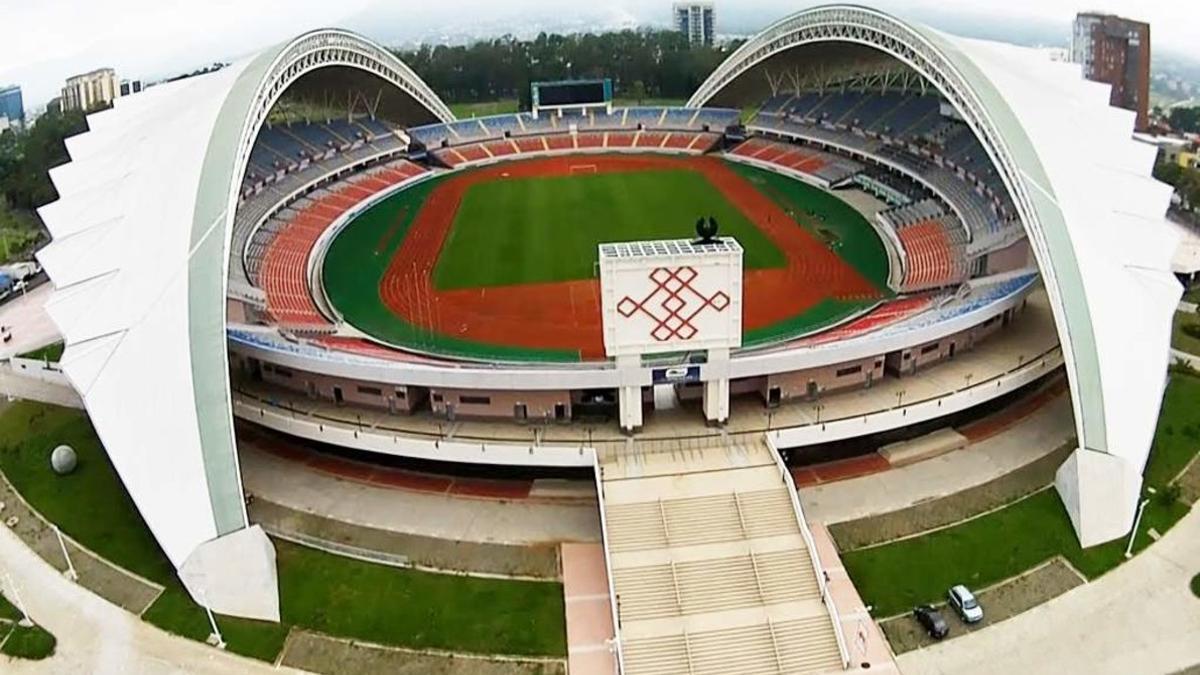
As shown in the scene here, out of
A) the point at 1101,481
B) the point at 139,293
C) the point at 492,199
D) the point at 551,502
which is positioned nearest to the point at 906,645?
the point at 1101,481

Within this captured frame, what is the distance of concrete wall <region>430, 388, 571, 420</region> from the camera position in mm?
28031

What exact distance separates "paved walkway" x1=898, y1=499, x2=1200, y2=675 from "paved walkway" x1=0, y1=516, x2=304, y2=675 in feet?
52.9

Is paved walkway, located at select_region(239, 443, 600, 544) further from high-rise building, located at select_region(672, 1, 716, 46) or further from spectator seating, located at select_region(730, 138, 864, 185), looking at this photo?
high-rise building, located at select_region(672, 1, 716, 46)

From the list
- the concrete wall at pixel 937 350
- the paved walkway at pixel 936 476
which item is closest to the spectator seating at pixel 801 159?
the concrete wall at pixel 937 350

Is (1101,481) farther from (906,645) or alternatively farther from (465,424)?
(465,424)

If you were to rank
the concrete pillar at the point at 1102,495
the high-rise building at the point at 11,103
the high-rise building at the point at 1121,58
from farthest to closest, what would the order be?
the high-rise building at the point at 11,103, the high-rise building at the point at 1121,58, the concrete pillar at the point at 1102,495

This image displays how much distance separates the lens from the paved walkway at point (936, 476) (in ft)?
86.1

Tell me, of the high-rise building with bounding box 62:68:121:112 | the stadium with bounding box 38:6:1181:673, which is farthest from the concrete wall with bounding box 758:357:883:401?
the high-rise building with bounding box 62:68:121:112

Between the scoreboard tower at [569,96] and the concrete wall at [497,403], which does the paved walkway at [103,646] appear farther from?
the scoreboard tower at [569,96]

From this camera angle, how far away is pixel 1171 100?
135375mm

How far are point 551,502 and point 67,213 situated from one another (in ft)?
71.6

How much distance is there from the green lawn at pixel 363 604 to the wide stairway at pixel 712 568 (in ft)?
7.37

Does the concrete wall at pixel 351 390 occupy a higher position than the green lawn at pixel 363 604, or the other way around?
the concrete wall at pixel 351 390

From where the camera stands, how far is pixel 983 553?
24.2 m
